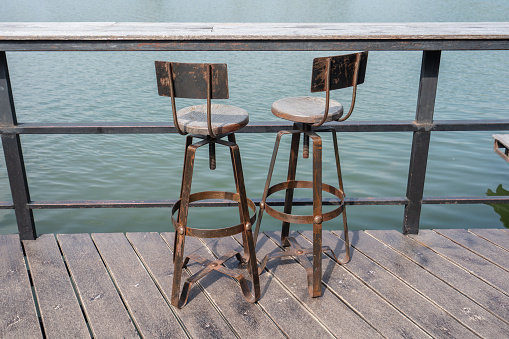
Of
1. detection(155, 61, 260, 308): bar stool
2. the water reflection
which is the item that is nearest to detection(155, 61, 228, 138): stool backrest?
detection(155, 61, 260, 308): bar stool

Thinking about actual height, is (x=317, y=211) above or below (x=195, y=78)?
below

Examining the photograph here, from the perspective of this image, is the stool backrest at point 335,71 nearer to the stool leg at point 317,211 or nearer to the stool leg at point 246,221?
the stool leg at point 317,211

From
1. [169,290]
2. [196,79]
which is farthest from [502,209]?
[196,79]

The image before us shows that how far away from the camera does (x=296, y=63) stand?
10.1m

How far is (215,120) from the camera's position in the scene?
197cm

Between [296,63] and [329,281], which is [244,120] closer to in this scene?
[329,281]

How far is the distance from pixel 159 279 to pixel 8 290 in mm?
679

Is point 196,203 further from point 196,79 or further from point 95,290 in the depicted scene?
point 196,79

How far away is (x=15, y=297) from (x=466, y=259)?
7.15ft

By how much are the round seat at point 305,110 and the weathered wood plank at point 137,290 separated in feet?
3.21

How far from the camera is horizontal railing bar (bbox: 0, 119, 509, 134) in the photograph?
92.4 inches

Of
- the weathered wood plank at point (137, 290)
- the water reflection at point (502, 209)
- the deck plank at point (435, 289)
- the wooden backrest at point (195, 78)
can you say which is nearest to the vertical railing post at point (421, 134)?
the deck plank at point (435, 289)

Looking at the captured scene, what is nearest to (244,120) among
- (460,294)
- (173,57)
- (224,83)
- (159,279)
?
(224,83)

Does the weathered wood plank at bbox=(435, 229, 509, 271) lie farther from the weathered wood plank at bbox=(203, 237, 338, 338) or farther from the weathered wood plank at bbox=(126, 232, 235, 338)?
the weathered wood plank at bbox=(126, 232, 235, 338)
